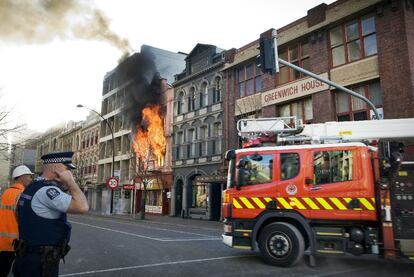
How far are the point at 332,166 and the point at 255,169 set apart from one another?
1693 mm

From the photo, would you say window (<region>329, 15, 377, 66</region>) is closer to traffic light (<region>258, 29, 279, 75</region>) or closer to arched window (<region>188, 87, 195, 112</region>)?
traffic light (<region>258, 29, 279, 75</region>)

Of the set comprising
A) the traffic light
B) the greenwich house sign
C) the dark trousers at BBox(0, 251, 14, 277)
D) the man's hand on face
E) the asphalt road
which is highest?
the greenwich house sign

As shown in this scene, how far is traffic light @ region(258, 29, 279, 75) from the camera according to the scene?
33.9 ft

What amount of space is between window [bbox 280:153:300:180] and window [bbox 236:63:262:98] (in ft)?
53.0

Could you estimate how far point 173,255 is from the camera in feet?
30.4

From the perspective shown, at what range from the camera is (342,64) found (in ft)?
62.0

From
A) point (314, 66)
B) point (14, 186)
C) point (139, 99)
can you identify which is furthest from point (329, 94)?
point (139, 99)

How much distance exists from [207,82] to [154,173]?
9.89 meters

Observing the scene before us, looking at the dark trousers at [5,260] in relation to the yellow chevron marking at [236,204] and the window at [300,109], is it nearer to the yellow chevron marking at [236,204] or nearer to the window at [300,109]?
the yellow chevron marking at [236,204]

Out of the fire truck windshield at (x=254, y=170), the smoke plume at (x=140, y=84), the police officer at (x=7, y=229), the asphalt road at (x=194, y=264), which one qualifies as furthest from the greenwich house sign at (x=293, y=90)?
the police officer at (x=7, y=229)

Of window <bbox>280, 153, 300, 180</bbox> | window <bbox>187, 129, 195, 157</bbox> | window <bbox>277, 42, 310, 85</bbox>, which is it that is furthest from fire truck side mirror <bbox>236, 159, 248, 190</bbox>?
window <bbox>187, 129, 195, 157</bbox>

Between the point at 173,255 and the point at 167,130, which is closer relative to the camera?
the point at 173,255

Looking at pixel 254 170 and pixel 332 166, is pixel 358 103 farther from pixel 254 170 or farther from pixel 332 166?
pixel 254 170

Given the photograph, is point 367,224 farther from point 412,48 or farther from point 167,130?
point 167,130
